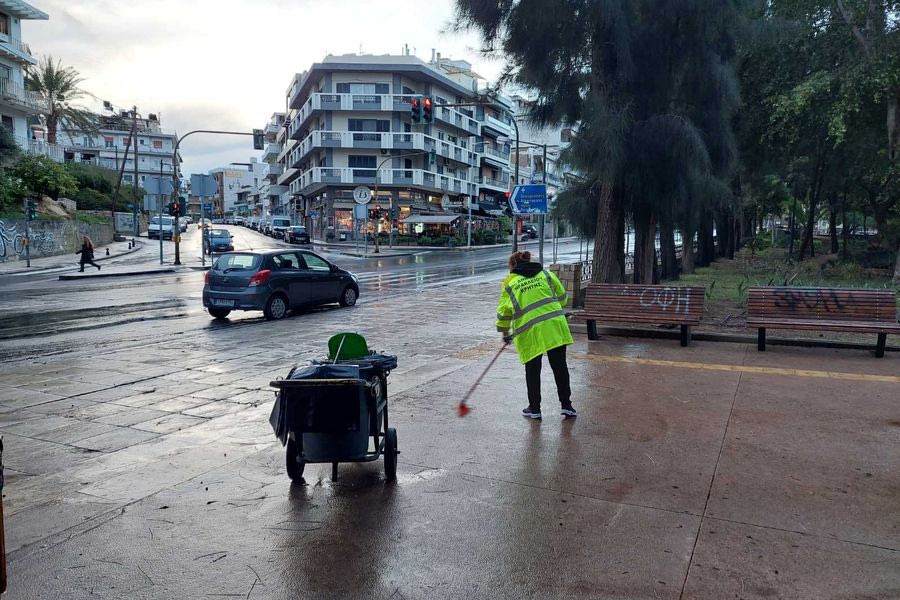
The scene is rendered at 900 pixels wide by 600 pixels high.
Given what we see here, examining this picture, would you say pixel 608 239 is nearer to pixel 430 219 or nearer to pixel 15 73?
pixel 430 219

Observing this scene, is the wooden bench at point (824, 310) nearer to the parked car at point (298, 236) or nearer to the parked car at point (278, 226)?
the parked car at point (298, 236)

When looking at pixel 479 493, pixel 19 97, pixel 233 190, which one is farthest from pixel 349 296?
pixel 233 190

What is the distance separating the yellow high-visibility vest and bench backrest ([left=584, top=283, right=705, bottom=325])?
14.3 ft

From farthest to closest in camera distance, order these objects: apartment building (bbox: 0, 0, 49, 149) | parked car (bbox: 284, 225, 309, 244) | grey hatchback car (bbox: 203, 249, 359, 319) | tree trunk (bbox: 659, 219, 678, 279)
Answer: parked car (bbox: 284, 225, 309, 244) < apartment building (bbox: 0, 0, 49, 149) < tree trunk (bbox: 659, 219, 678, 279) < grey hatchback car (bbox: 203, 249, 359, 319)

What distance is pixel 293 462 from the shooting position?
4.57 metres

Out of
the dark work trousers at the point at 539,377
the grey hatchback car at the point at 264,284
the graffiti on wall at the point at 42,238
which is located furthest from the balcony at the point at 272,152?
the dark work trousers at the point at 539,377

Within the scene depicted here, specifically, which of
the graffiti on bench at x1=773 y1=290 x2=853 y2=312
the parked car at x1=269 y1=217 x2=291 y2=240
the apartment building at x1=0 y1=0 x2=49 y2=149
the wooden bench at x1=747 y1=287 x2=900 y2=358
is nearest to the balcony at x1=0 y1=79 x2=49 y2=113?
the apartment building at x1=0 y1=0 x2=49 y2=149

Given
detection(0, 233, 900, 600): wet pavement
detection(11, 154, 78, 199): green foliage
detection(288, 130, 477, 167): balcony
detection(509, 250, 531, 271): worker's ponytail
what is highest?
detection(288, 130, 477, 167): balcony

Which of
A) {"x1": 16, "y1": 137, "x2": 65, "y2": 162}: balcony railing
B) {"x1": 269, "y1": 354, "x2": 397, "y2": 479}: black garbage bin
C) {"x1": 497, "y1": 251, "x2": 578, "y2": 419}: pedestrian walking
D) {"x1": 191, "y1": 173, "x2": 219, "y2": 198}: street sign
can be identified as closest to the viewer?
{"x1": 269, "y1": 354, "x2": 397, "y2": 479}: black garbage bin

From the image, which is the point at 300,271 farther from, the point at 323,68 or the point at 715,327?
the point at 323,68

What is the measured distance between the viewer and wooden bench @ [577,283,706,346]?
10.2m

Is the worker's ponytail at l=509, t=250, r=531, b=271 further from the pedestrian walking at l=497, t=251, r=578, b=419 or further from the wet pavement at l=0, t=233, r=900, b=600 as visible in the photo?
the wet pavement at l=0, t=233, r=900, b=600

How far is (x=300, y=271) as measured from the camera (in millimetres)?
15195

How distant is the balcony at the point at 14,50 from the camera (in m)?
40.8
